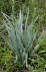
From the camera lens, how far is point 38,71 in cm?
258

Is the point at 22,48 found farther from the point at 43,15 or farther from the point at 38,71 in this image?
the point at 43,15

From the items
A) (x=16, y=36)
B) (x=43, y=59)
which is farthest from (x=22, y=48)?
(x=43, y=59)

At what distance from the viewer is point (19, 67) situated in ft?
8.86

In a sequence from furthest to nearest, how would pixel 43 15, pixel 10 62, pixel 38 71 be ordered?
pixel 43 15
pixel 10 62
pixel 38 71

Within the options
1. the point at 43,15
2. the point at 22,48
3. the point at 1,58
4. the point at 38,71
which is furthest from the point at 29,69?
the point at 43,15

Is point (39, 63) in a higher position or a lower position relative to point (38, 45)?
lower

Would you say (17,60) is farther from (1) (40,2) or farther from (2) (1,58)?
(1) (40,2)

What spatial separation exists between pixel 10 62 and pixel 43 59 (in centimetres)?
49

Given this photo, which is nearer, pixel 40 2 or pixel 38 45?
pixel 38 45

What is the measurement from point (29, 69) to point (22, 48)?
12.2 inches

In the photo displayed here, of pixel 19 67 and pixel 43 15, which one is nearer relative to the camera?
pixel 19 67

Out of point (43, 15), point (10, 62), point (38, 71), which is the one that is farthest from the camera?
point (43, 15)

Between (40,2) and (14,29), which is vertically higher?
(40,2)

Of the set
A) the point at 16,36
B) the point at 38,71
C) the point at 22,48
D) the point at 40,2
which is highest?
the point at 40,2
